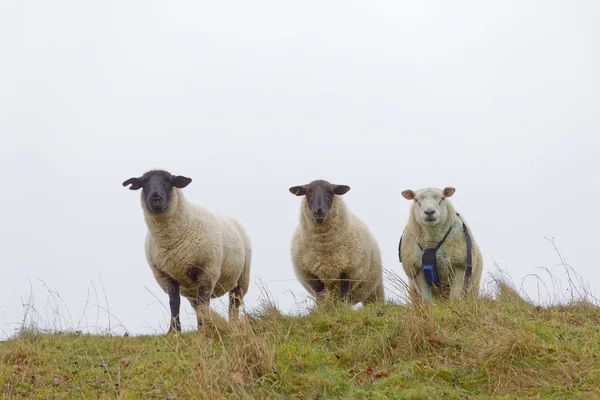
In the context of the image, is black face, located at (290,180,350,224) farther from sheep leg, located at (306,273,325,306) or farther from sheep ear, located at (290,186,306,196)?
sheep leg, located at (306,273,325,306)

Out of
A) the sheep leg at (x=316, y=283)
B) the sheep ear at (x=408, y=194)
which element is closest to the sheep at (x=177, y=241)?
the sheep leg at (x=316, y=283)

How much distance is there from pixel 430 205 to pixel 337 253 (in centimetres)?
179

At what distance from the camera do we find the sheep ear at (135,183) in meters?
11.6

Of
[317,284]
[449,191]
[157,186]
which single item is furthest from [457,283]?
[157,186]

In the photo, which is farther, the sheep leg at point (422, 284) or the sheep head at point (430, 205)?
the sheep leg at point (422, 284)

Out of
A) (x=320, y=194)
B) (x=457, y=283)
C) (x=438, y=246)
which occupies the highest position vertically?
(x=320, y=194)

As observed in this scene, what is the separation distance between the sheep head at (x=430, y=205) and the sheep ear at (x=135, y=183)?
4.48 meters

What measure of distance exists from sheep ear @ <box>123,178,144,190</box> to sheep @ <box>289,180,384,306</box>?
2.59 meters

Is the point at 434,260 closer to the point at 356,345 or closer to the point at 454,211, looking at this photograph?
the point at 454,211

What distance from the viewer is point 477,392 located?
6.34m

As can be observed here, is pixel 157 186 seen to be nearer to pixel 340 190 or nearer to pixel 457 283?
pixel 340 190

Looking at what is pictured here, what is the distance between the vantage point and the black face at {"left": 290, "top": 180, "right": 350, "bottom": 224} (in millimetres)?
11430

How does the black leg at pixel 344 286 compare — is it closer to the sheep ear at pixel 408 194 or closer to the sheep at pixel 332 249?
the sheep at pixel 332 249

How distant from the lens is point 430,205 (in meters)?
10.6
